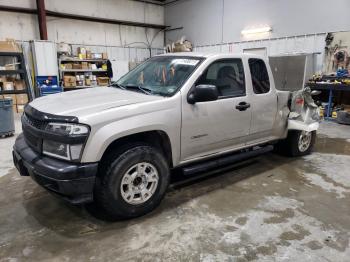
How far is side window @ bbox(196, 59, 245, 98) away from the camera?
3096 mm

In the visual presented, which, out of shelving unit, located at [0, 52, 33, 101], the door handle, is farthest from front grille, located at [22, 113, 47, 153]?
shelving unit, located at [0, 52, 33, 101]

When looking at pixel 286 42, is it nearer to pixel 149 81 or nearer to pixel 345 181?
pixel 345 181

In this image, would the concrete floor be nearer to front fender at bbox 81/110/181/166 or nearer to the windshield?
front fender at bbox 81/110/181/166

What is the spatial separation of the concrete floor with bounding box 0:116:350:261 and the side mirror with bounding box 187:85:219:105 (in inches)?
43.2

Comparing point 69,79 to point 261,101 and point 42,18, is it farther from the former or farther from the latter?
point 261,101

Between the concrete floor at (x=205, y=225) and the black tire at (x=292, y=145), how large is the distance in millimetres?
809

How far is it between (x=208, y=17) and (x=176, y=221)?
10669 millimetres

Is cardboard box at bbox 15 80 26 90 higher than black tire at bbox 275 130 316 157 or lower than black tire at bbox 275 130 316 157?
higher

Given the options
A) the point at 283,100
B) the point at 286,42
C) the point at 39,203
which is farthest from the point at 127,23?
the point at 39,203

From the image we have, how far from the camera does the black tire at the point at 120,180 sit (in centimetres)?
238

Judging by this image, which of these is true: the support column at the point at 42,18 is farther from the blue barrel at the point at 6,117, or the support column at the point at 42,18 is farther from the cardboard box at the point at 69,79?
the blue barrel at the point at 6,117

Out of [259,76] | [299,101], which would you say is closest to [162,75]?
[259,76]

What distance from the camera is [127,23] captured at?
12.1m

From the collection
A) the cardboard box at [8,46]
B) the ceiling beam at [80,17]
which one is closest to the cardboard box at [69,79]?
the cardboard box at [8,46]
